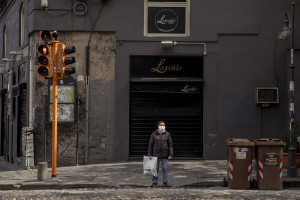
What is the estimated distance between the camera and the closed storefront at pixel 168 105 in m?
17.6

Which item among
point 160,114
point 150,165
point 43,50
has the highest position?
point 43,50

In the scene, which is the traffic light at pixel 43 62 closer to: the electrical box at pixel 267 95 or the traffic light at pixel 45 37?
the traffic light at pixel 45 37

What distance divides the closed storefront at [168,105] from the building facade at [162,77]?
0.11 ft

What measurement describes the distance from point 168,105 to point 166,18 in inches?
117

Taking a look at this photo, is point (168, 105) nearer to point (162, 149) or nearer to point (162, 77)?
point (162, 77)

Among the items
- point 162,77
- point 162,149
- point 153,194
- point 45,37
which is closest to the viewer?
point 153,194

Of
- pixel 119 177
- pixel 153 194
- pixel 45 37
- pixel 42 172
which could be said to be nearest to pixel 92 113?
pixel 119 177

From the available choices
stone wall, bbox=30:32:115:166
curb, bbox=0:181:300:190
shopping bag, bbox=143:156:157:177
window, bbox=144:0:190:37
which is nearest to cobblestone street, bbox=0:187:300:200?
curb, bbox=0:181:300:190

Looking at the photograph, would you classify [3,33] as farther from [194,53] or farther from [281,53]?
[281,53]

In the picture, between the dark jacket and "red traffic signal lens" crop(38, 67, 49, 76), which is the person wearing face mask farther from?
"red traffic signal lens" crop(38, 67, 49, 76)

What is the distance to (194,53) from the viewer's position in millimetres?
17531

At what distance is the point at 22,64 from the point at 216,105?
7.92m

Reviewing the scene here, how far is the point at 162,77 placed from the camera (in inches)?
692

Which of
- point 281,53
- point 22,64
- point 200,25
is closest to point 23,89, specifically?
point 22,64
